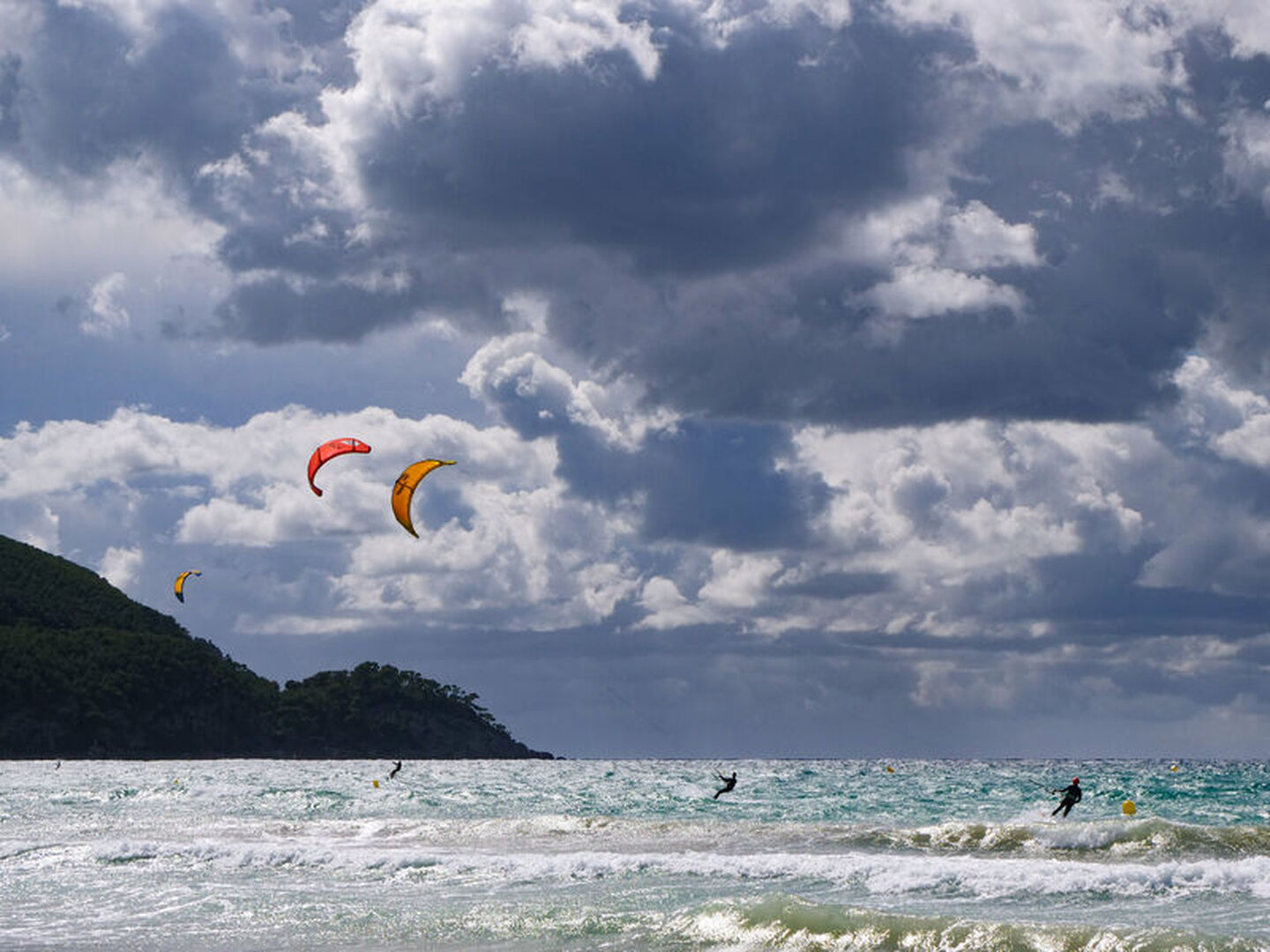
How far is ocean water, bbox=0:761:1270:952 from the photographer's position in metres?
18.4

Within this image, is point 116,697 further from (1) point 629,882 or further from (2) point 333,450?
(1) point 629,882

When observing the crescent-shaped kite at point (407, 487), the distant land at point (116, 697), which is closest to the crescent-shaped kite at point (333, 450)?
the crescent-shaped kite at point (407, 487)

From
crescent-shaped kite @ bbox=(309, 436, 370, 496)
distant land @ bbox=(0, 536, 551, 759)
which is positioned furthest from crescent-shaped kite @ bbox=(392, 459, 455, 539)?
distant land @ bbox=(0, 536, 551, 759)

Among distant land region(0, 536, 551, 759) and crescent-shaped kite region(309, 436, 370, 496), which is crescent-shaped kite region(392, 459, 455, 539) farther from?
distant land region(0, 536, 551, 759)

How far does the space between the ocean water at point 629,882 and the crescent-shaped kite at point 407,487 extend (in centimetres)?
821

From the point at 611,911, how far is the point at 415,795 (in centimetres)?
3409

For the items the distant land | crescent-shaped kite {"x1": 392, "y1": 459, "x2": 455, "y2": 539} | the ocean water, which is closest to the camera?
the ocean water

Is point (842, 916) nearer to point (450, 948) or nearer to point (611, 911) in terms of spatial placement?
point (611, 911)

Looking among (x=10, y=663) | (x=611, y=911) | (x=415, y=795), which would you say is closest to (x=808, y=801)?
(x=415, y=795)

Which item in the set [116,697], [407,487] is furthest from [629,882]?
[116,697]

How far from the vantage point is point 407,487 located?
3956cm

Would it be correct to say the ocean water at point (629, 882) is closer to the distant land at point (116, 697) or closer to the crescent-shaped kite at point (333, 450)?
the crescent-shaped kite at point (333, 450)

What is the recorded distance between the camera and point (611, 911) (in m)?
20.3

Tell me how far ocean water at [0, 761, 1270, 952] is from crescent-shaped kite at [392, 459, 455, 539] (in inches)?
323
